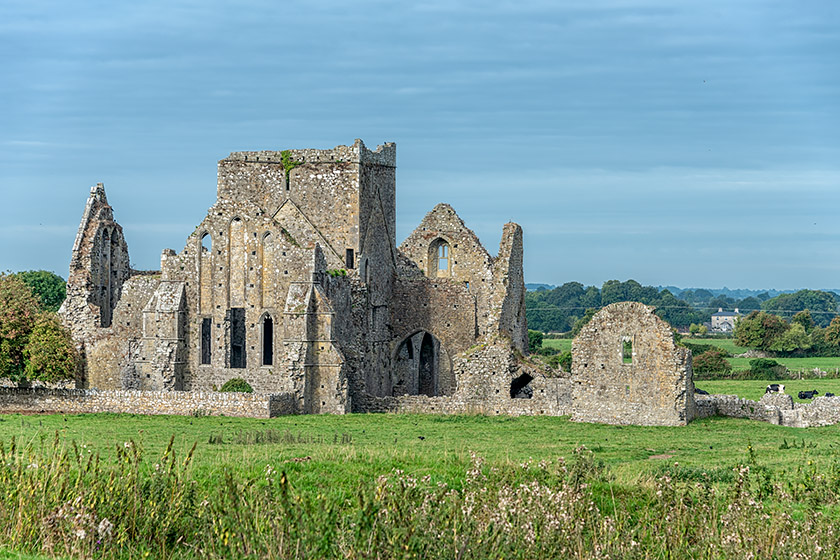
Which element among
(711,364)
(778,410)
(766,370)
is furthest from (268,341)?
(711,364)

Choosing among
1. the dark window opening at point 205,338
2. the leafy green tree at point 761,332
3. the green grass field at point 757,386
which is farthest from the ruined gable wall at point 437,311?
the leafy green tree at point 761,332

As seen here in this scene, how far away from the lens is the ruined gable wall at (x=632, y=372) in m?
41.0

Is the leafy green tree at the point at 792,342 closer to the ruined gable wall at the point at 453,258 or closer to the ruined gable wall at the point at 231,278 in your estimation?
the ruined gable wall at the point at 453,258

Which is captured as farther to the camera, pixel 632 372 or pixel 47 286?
pixel 47 286

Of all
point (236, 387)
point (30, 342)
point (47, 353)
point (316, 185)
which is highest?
point (316, 185)

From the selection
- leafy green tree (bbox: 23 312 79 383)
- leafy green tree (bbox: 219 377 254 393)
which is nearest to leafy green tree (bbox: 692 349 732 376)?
leafy green tree (bbox: 219 377 254 393)

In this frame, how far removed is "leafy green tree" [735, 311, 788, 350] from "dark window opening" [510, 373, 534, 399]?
61981mm

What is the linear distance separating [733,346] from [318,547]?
103318mm

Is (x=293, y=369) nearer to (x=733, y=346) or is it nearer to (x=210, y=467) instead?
(x=210, y=467)

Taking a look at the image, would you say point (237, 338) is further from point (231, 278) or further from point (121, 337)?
point (121, 337)

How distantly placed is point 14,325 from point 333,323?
11.5 meters

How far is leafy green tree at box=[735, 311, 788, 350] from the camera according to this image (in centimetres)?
10569

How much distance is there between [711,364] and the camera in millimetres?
80312

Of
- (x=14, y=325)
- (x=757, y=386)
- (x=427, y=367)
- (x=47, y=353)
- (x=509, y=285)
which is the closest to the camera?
(x=47, y=353)
